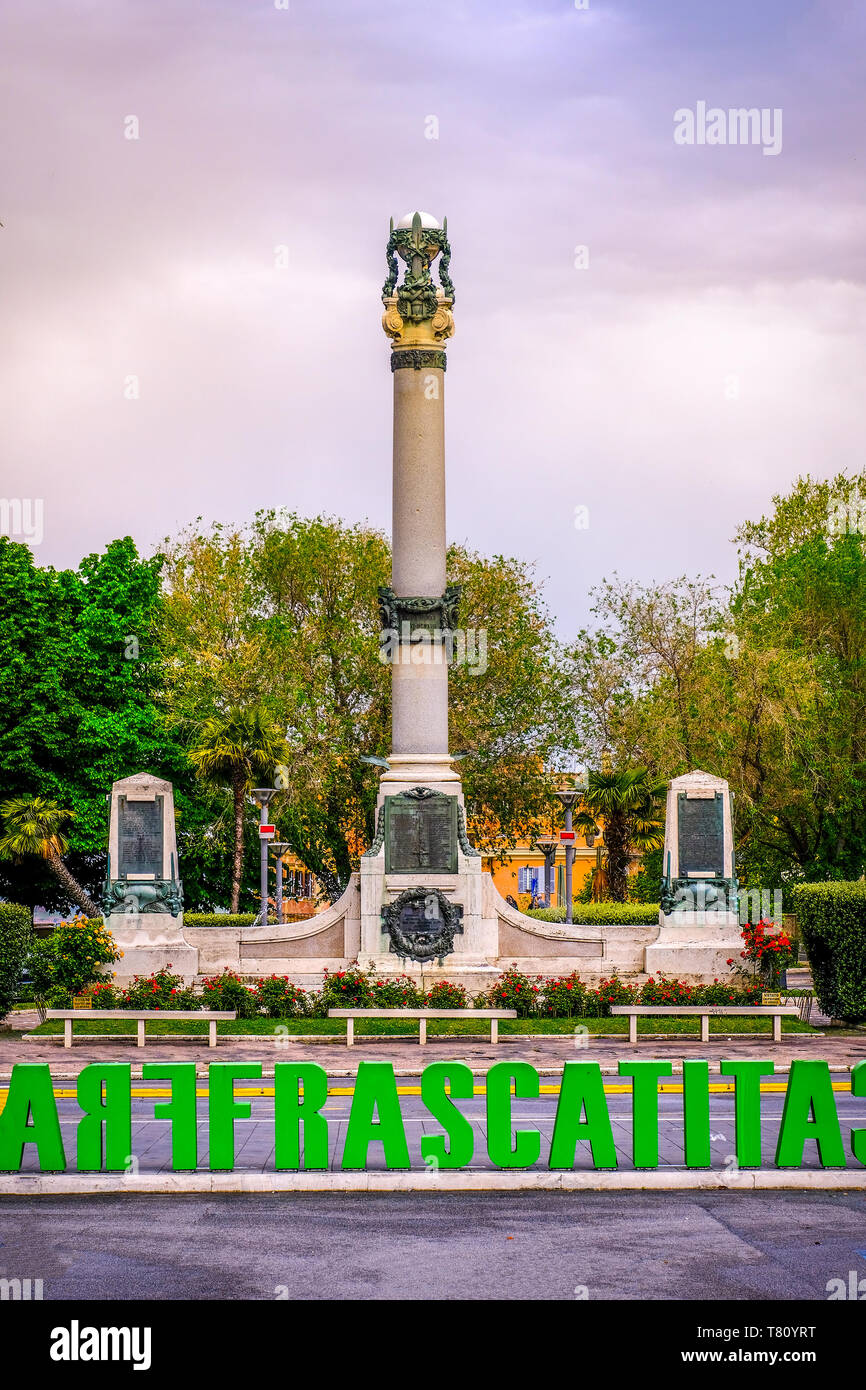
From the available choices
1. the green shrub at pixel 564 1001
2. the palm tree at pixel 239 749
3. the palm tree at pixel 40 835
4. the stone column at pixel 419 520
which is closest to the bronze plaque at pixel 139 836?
the stone column at pixel 419 520

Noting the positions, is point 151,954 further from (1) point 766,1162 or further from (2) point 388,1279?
(2) point 388,1279

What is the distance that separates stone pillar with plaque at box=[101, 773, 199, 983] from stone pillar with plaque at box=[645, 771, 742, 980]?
834 cm

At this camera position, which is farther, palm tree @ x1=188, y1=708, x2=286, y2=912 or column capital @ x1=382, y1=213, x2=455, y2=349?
palm tree @ x1=188, y1=708, x2=286, y2=912

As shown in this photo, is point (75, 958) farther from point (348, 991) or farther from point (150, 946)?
point (348, 991)

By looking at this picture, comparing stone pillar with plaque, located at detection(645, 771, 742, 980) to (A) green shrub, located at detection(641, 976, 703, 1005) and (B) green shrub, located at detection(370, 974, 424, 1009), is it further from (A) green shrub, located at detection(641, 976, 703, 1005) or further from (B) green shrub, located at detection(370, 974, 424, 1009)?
(B) green shrub, located at detection(370, 974, 424, 1009)

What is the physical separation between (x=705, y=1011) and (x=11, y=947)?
36.1ft

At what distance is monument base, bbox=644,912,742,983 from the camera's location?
2897cm

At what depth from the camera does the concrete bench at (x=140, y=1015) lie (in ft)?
76.7

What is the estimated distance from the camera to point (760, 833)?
43.0 meters

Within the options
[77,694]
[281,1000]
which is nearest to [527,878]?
[77,694]

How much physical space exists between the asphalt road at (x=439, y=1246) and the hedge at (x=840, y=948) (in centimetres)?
1323

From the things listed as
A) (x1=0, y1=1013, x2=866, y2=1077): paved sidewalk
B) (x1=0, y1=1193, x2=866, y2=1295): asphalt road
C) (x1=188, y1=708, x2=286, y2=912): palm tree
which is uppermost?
(x1=188, y1=708, x2=286, y2=912): palm tree

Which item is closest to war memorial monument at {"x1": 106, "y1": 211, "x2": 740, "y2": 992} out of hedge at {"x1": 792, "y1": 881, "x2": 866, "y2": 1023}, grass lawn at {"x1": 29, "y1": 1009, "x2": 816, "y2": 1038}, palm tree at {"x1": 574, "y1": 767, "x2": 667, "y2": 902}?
hedge at {"x1": 792, "y1": 881, "x2": 866, "y2": 1023}
